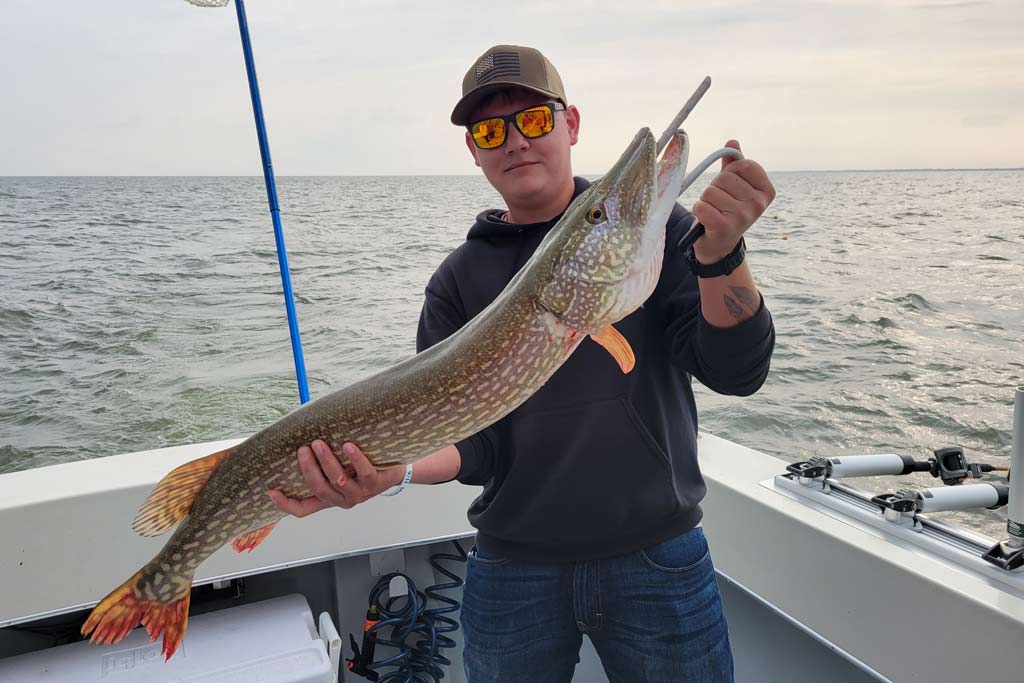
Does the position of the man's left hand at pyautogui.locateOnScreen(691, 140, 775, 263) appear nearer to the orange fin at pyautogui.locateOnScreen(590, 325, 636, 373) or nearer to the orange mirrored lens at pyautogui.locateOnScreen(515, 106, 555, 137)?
the orange fin at pyautogui.locateOnScreen(590, 325, 636, 373)

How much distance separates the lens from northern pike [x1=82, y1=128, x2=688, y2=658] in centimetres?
121

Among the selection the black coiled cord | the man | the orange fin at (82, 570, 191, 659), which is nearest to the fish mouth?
the man

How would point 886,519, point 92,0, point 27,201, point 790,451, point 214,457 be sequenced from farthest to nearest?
point 27,201 → point 92,0 → point 790,451 → point 886,519 → point 214,457

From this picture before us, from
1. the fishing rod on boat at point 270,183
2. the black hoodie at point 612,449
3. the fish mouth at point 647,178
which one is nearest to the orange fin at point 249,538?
the black hoodie at point 612,449

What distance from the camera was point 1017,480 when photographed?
1.55 m

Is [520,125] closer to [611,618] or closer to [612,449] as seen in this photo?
[612,449]

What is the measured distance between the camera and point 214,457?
1439 millimetres

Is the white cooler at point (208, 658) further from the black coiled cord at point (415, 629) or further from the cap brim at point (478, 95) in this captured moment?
the cap brim at point (478, 95)

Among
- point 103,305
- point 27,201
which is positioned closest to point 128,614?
point 103,305

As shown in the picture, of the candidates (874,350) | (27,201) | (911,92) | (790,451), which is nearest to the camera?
(790,451)

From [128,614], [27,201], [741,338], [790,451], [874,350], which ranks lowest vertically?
[790,451]

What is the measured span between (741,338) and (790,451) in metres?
6.00

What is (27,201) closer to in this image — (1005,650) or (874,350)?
(874,350)

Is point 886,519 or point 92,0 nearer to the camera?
point 886,519
